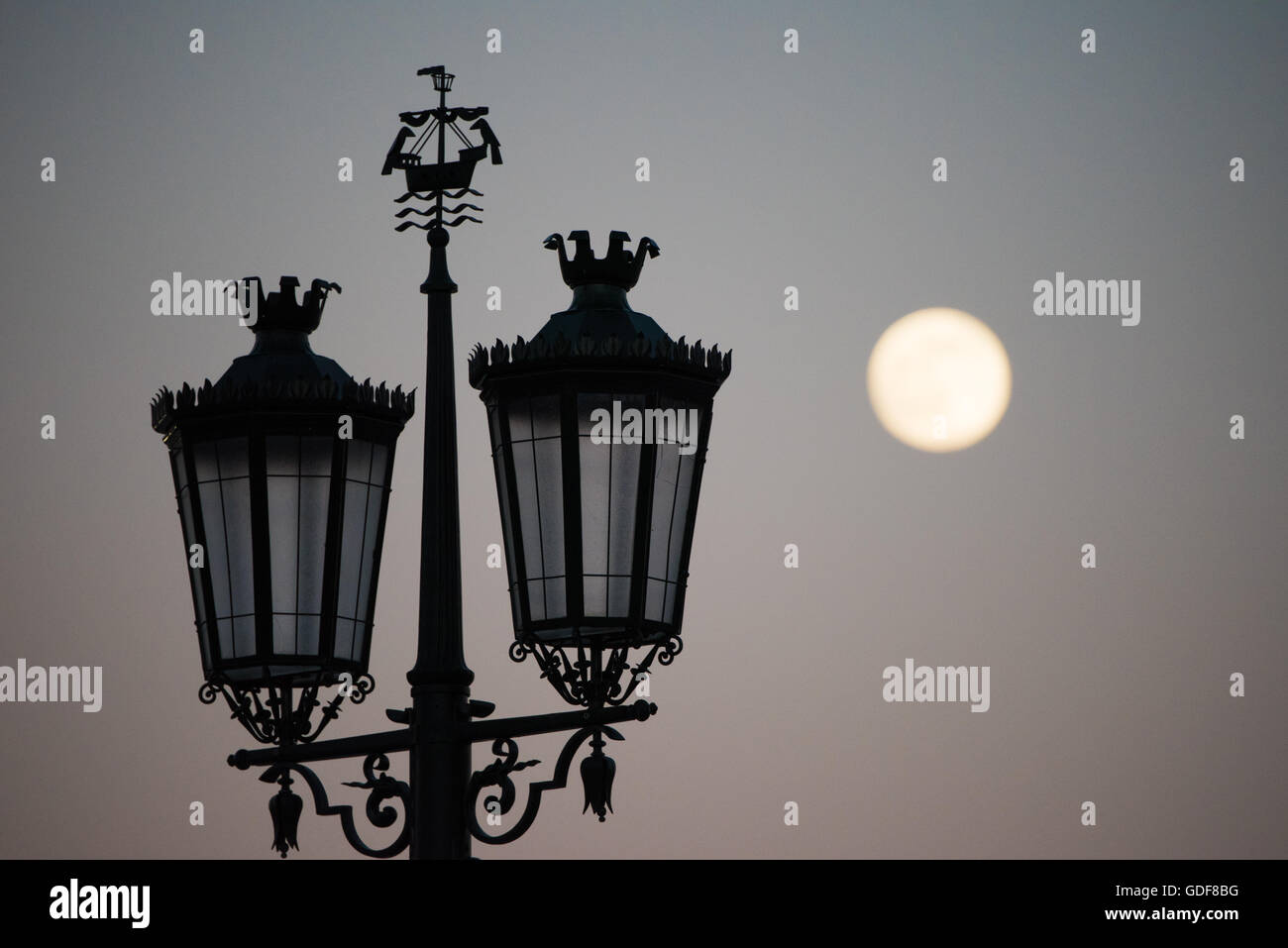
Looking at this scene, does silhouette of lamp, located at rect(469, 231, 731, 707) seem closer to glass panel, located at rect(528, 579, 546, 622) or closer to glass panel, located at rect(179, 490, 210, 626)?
glass panel, located at rect(528, 579, 546, 622)

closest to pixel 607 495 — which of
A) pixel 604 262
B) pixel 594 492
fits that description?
pixel 594 492

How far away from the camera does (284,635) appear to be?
1127cm

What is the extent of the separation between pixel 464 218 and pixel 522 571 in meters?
1.66

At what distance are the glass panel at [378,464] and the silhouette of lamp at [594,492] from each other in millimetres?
809

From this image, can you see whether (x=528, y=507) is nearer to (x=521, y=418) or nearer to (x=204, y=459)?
(x=521, y=418)

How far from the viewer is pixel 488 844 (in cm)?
1061

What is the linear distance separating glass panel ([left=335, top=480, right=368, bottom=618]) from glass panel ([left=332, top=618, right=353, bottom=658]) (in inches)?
1.2

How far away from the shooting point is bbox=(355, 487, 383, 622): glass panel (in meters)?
11.5

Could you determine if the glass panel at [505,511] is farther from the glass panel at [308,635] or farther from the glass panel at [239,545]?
the glass panel at [239,545]

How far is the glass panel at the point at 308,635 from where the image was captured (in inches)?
→ 444

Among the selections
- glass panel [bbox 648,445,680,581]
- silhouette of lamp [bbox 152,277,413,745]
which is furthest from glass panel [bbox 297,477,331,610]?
glass panel [bbox 648,445,680,581]

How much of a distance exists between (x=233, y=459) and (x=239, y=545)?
382 mm
